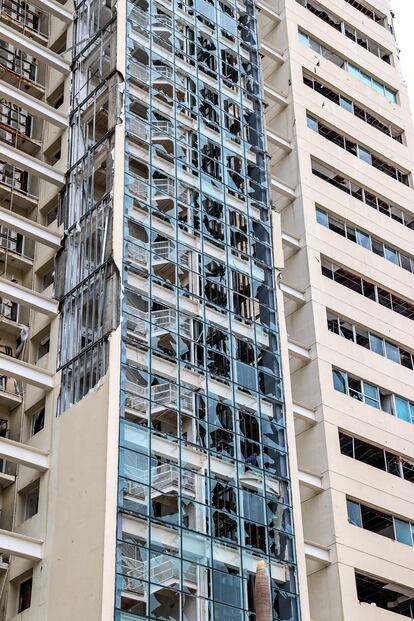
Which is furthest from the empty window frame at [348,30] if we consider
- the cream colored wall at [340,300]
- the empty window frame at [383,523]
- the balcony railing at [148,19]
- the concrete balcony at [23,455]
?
the concrete balcony at [23,455]

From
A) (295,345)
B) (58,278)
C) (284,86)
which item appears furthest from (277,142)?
(58,278)

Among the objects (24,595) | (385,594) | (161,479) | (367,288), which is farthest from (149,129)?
(385,594)

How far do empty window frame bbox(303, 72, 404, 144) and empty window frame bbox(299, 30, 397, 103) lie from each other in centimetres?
209

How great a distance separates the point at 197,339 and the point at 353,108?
22797 mm

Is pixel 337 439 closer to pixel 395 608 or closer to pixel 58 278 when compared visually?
pixel 395 608

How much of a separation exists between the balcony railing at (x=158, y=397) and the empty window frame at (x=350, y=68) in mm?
26718

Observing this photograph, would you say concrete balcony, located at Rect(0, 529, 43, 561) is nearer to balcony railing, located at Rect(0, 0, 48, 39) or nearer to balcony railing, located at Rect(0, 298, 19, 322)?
balcony railing, located at Rect(0, 298, 19, 322)

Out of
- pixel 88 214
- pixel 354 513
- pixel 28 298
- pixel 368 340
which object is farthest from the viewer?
pixel 368 340

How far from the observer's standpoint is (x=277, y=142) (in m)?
56.8

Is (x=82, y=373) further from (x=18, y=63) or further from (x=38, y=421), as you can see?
A: (x=18, y=63)

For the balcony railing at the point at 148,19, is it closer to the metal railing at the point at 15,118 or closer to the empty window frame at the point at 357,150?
the metal railing at the point at 15,118

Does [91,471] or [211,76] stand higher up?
[211,76]

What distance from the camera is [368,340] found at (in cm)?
5484

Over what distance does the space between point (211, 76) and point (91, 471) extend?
22.3 meters
